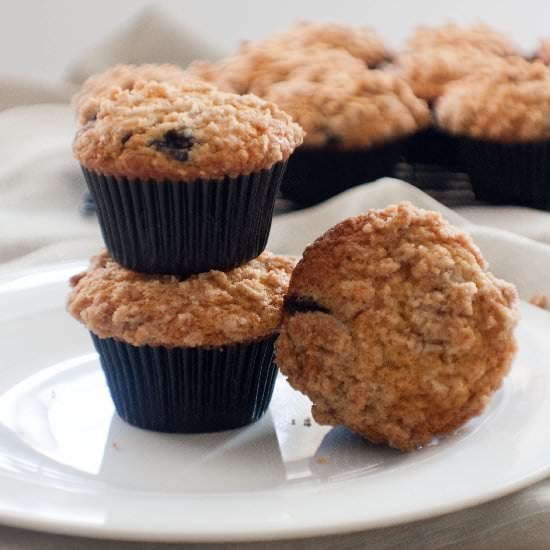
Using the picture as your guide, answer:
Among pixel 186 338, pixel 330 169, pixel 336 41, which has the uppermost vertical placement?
pixel 186 338

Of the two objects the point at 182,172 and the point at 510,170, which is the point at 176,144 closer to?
the point at 182,172

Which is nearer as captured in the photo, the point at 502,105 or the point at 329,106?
the point at 329,106

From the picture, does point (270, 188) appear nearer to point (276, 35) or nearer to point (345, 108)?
point (345, 108)

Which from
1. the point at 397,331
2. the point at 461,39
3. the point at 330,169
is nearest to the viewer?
the point at 397,331

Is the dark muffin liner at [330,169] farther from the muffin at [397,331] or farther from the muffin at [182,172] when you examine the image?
the muffin at [397,331]

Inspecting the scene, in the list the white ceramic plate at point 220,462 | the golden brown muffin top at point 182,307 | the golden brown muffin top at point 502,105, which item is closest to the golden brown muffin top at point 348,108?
Result: the golden brown muffin top at point 502,105

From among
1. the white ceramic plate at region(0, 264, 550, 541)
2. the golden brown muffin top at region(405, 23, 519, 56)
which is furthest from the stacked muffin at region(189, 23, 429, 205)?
the white ceramic plate at region(0, 264, 550, 541)

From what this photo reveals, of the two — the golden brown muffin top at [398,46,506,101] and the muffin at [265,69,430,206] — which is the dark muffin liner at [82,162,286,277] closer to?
the muffin at [265,69,430,206]

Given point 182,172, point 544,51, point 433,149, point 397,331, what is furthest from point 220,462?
point 544,51
